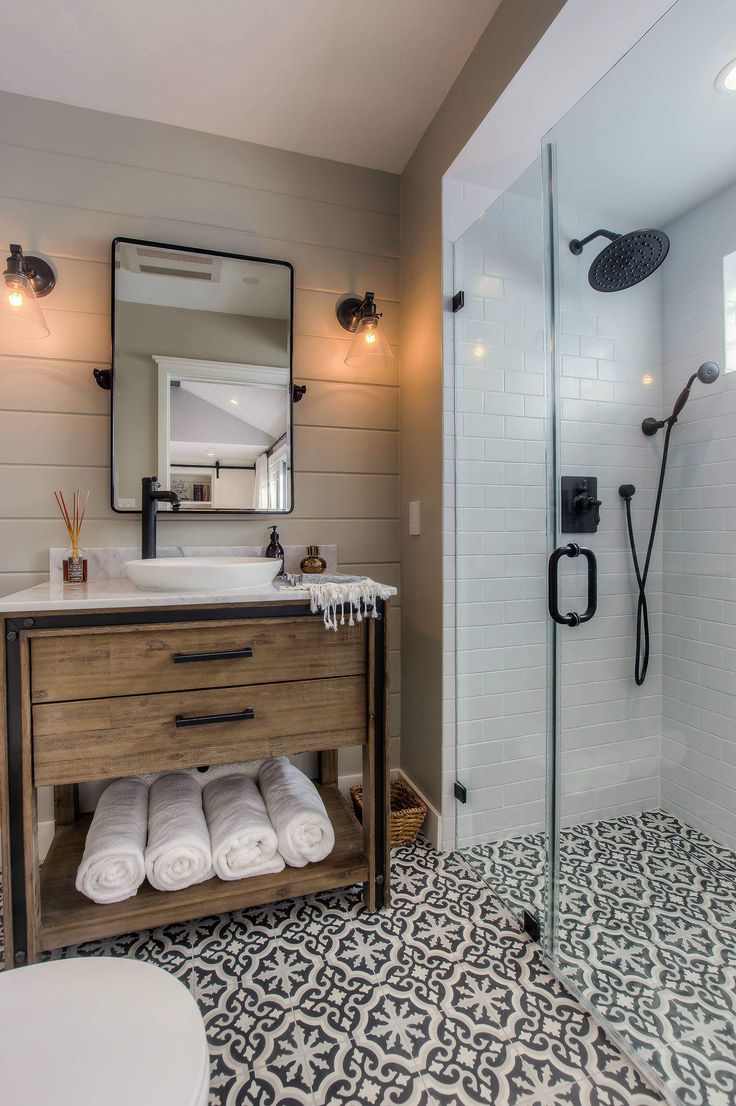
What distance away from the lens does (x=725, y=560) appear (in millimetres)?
1120

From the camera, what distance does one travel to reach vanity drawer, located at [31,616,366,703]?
129 cm

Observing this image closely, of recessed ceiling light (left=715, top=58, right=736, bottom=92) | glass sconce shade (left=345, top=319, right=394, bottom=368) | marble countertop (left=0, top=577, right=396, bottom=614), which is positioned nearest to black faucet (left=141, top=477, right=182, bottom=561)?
marble countertop (left=0, top=577, right=396, bottom=614)

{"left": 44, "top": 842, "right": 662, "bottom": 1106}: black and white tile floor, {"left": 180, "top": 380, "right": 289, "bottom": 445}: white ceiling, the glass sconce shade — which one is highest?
the glass sconce shade

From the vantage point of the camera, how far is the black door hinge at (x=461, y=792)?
6.01 ft

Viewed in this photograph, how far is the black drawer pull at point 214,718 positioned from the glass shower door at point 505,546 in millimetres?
759

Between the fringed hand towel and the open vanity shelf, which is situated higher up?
the fringed hand towel

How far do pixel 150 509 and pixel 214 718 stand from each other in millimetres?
750

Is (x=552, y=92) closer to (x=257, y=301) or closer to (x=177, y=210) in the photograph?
(x=257, y=301)

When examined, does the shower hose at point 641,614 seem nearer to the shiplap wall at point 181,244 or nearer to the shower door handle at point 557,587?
the shower door handle at point 557,587

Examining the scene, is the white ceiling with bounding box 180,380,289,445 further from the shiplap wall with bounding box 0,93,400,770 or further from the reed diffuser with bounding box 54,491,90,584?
the reed diffuser with bounding box 54,491,90,584

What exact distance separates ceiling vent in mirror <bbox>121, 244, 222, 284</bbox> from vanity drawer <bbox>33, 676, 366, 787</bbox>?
1435 mm

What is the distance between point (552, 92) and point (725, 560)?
131 cm

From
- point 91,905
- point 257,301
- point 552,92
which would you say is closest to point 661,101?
point 552,92

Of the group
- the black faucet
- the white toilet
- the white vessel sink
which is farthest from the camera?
the black faucet
